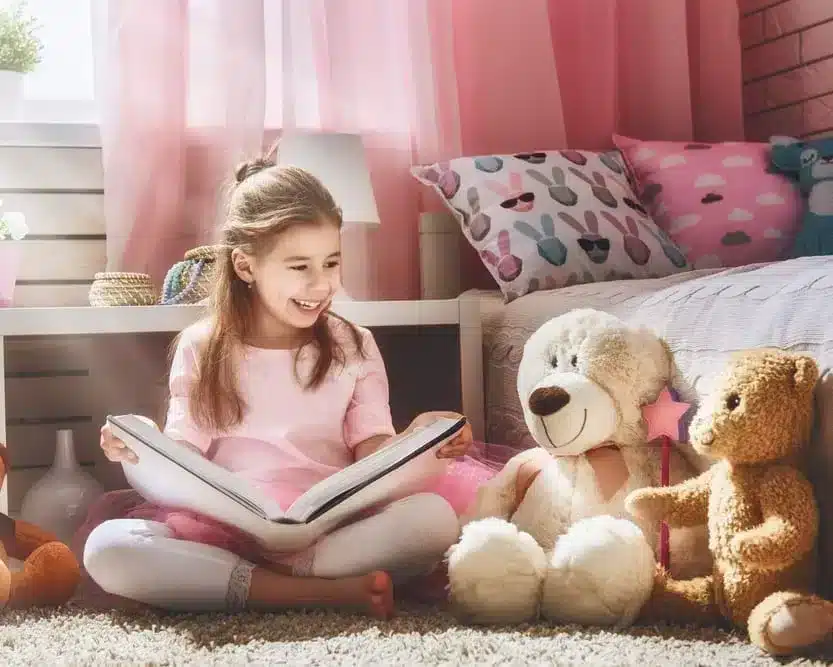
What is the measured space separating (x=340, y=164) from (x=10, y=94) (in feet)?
1.97

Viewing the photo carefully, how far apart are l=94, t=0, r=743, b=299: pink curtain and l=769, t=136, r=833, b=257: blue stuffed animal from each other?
30 centimetres

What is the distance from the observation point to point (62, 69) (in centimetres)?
182

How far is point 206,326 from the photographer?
1331 mm

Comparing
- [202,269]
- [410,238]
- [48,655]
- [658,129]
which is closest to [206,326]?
[202,269]

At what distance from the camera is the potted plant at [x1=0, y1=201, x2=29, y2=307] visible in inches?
63.7

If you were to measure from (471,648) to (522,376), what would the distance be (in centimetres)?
37

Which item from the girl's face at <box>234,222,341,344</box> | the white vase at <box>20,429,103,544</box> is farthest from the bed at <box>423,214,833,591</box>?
the white vase at <box>20,429,103,544</box>

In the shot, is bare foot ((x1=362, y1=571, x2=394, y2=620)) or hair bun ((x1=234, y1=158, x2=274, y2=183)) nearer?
bare foot ((x1=362, y1=571, x2=394, y2=620))

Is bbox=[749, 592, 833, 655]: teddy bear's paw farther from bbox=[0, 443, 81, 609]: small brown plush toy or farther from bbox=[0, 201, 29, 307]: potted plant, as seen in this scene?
bbox=[0, 201, 29, 307]: potted plant

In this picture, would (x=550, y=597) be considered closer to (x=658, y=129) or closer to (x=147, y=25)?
(x=147, y=25)

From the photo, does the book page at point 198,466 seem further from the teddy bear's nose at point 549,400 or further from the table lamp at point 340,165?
the table lamp at point 340,165

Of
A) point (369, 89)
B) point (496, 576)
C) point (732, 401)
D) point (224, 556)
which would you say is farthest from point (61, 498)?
point (732, 401)

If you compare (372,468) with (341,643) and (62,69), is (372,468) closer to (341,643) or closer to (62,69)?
(341,643)

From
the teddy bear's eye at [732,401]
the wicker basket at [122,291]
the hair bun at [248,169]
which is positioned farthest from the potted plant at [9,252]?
the teddy bear's eye at [732,401]
